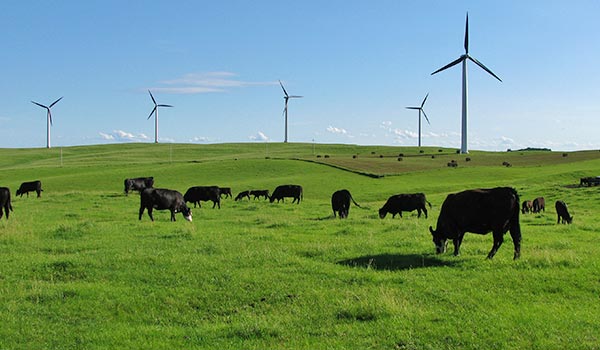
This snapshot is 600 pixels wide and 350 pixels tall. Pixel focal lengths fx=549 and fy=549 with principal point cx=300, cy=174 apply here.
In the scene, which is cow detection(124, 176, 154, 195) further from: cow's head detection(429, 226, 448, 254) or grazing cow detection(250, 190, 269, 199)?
cow's head detection(429, 226, 448, 254)

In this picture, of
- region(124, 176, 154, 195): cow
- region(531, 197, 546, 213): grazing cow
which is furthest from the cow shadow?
region(124, 176, 154, 195): cow

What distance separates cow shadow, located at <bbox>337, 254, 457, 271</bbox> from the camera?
1165 centimetres

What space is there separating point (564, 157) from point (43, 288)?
8355 cm

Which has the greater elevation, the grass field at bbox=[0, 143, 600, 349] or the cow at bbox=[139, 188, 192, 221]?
the cow at bbox=[139, 188, 192, 221]

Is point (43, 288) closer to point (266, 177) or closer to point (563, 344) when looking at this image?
point (563, 344)

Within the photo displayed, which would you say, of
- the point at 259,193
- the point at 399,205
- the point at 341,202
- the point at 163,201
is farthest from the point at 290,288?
the point at 259,193

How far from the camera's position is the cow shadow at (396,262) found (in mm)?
11648

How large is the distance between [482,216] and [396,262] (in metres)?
2.25

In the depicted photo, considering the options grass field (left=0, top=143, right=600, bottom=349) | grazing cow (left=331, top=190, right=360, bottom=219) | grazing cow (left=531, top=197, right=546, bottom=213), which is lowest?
grass field (left=0, top=143, right=600, bottom=349)

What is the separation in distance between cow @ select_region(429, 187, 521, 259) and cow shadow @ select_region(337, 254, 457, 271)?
840 mm

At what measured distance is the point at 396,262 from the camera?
12.2m

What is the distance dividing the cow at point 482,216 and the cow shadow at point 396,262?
84cm

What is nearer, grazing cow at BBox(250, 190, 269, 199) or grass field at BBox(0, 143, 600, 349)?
grass field at BBox(0, 143, 600, 349)

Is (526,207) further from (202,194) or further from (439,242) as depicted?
(202,194)
